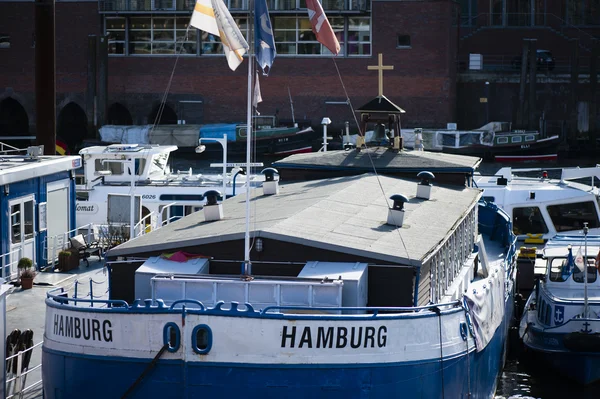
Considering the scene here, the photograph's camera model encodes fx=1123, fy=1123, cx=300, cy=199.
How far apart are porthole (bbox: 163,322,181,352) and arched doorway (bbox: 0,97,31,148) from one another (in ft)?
183

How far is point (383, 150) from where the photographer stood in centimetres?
2266

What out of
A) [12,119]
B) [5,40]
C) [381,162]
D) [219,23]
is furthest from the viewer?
[12,119]

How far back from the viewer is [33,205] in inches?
931

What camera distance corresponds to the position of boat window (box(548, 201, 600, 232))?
30734 millimetres

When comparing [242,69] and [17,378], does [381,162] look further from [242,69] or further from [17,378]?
[242,69]

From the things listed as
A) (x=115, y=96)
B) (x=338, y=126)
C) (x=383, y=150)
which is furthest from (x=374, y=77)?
(x=383, y=150)

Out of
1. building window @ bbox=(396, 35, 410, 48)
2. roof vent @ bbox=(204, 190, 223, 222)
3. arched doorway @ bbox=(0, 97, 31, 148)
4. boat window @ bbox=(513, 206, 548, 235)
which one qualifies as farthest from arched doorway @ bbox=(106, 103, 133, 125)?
roof vent @ bbox=(204, 190, 223, 222)

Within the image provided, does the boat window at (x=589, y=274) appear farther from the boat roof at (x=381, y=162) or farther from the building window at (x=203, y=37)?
the building window at (x=203, y=37)

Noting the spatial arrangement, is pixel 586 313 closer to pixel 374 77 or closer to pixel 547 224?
pixel 547 224

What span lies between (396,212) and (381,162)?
5.18 meters

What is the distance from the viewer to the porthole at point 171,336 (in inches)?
528

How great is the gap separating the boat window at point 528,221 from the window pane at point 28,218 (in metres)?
13.6

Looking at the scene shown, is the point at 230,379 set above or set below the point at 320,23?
below

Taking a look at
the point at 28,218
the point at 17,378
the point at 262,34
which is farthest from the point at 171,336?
the point at 28,218
